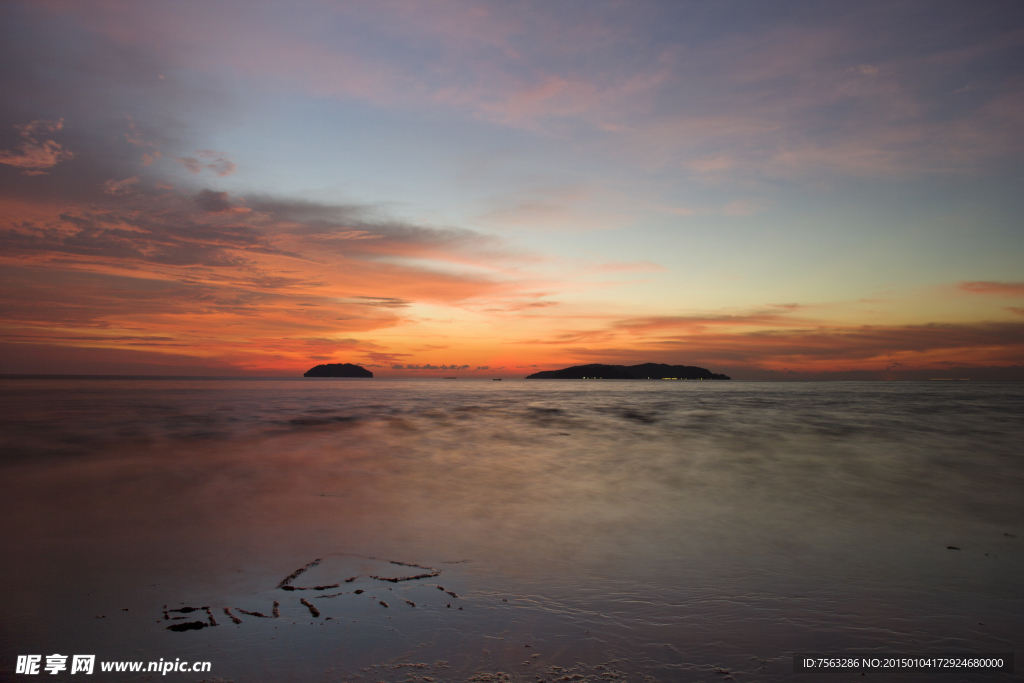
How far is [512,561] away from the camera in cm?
565

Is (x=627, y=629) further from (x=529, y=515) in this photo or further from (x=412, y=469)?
(x=412, y=469)

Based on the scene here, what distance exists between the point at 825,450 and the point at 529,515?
1199 centimetres

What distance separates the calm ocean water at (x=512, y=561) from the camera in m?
3.61

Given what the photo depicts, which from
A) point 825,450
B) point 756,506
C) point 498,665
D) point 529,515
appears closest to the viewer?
point 498,665

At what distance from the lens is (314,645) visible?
360 centimetres

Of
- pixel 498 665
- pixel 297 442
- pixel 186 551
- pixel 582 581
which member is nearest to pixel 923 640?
pixel 582 581

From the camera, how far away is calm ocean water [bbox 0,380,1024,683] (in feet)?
11.8

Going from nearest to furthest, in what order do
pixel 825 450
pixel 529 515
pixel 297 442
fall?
pixel 529 515, pixel 825 450, pixel 297 442
